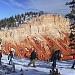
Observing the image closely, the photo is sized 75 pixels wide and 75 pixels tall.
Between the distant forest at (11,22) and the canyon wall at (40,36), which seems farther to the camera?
the distant forest at (11,22)

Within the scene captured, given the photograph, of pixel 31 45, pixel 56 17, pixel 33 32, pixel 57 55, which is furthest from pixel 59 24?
pixel 57 55

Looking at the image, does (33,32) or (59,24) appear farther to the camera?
(59,24)

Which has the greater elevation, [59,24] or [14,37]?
[59,24]

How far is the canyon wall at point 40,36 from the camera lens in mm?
121562

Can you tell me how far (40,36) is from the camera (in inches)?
5453

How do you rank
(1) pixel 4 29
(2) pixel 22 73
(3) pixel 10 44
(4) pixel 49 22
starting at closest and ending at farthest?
(2) pixel 22 73, (3) pixel 10 44, (1) pixel 4 29, (4) pixel 49 22

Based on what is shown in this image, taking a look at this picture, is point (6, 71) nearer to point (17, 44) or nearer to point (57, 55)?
point (57, 55)

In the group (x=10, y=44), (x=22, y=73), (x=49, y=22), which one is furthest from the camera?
(x=49, y=22)

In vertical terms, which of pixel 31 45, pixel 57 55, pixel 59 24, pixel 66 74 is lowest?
pixel 66 74

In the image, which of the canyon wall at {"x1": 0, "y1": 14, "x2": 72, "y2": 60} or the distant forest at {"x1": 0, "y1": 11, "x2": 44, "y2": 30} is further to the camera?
the distant forest at {"x1": 0, "y1": 11, "x2": 44, "y2": 30}

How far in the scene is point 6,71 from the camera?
27.7 metres

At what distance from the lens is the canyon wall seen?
399 feet

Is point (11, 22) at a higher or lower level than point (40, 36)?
higher

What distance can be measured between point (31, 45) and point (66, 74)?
327 feet
